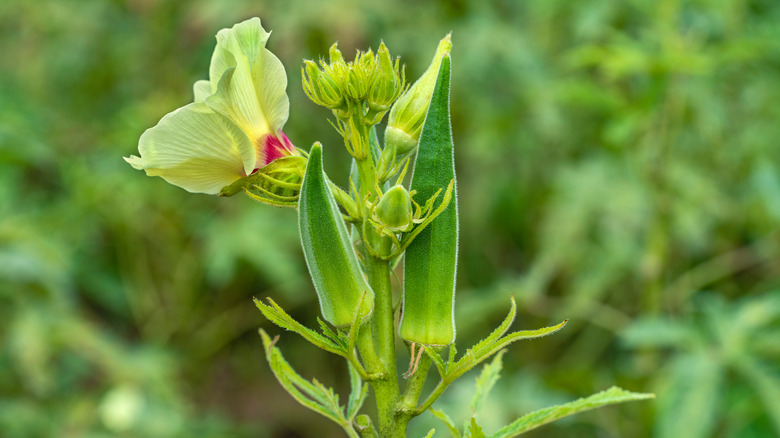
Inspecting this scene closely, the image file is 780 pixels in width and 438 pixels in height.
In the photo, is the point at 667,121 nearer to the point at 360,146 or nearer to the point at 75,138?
the point at 360,146

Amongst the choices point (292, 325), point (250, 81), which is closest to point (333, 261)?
point (292, 325)

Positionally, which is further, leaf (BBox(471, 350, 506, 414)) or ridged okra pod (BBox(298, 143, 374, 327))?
leaf (BBox(471, 350, 506, 414))

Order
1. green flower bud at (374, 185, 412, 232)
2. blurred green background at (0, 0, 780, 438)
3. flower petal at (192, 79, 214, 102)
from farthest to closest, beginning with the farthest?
blurred green background at (0, 0, 780, 438) → flower petal at (192, 79, 214, 102) → green flower bud at (374, 185, 412, 232)

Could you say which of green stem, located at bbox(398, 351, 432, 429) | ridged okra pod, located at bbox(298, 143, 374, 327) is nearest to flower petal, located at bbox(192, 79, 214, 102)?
ridged okra pod, located at bbox(298, 143, 374, 327)

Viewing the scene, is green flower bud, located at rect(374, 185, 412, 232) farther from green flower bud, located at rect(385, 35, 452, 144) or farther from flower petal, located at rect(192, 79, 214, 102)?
flower petal, located at rect(192, 79, 214, 102)

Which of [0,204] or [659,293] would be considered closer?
[659,293]

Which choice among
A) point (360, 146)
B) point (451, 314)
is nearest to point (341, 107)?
point (360, 146)

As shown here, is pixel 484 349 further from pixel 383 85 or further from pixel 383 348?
pixel 383 85
